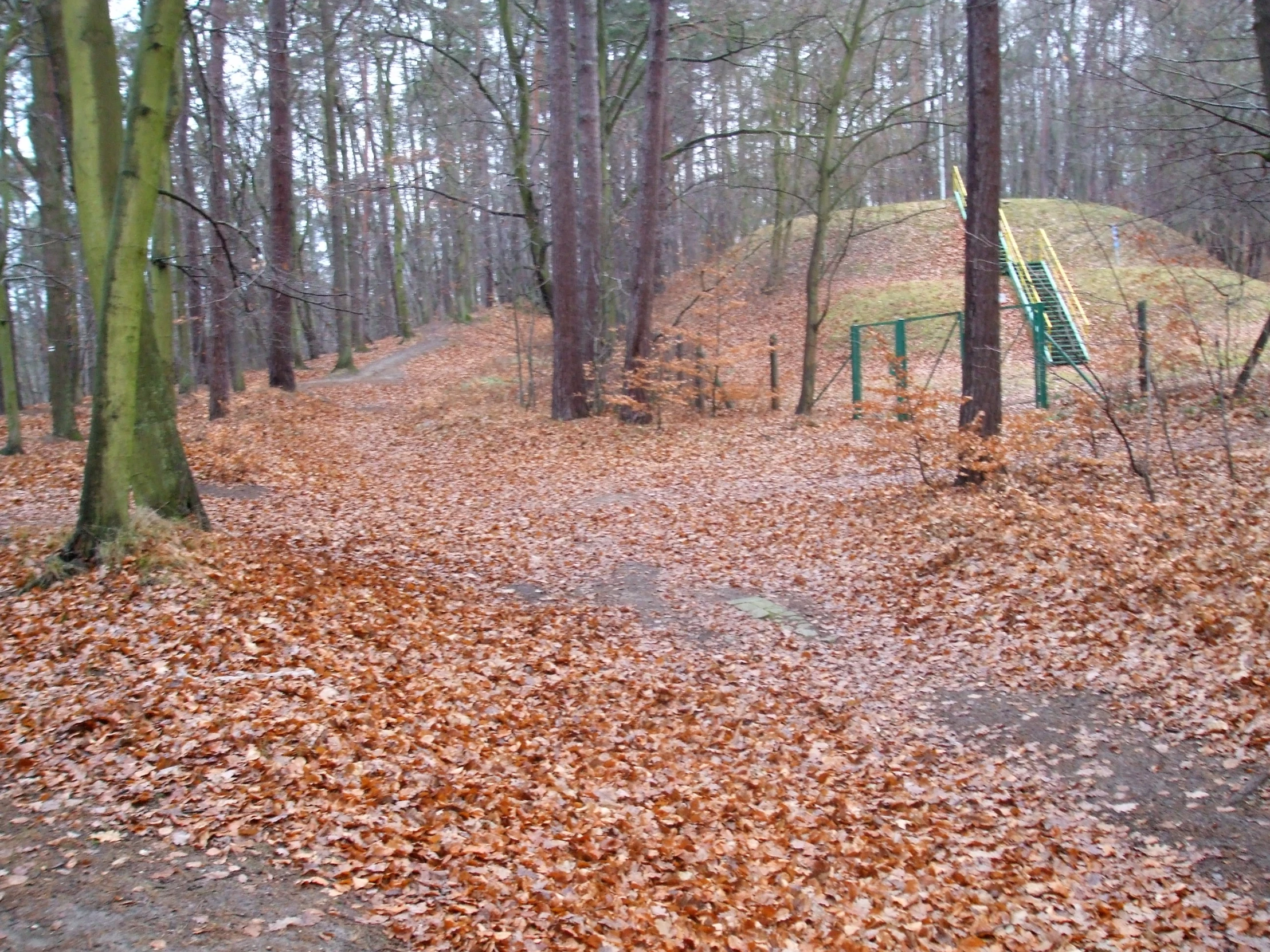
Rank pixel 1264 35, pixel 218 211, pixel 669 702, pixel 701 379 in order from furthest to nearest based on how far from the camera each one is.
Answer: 1. pixel 701 379
2. pixel 218 211
3. pixel 1264 35
4. pixel 669 702

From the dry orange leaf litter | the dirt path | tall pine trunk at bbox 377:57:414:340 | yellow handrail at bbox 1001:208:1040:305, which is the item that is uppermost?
tall pine trunk at bbox 377:57:414:340

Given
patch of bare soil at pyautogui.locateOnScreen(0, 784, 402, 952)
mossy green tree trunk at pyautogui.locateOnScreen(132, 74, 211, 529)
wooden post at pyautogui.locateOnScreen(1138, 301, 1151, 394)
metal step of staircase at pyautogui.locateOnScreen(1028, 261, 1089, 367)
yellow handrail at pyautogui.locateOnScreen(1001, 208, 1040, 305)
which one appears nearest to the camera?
patch of bare soil at pyautogui.locateOnScreen(0, 784, 402, 952)

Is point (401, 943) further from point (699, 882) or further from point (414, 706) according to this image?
point (414, 706)

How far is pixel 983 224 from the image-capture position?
35.4 ft

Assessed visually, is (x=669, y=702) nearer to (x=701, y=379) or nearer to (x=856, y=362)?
(x=701, y=379)

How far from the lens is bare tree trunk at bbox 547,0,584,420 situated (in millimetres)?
17312

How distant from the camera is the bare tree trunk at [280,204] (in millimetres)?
19328

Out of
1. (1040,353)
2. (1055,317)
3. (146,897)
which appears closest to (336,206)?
(1055,317)

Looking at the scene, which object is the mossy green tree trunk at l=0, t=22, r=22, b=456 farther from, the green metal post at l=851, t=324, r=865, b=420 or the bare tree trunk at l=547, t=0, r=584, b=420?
the green metal post at l=851, t=324, r=865, b=420

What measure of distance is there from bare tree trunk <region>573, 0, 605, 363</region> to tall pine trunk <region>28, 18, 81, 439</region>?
883cm

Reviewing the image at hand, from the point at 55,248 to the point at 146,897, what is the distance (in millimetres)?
15397

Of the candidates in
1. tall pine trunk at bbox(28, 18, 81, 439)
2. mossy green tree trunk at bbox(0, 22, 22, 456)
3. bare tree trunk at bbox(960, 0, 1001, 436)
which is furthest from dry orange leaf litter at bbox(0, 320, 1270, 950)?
tall pine trunk at bbox(28, 18, 81, 439)

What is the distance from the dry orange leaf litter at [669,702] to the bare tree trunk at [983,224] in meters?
1.14

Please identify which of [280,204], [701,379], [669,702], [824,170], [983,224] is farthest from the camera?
[280,204]
